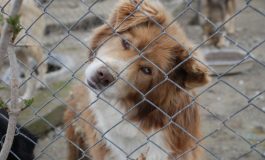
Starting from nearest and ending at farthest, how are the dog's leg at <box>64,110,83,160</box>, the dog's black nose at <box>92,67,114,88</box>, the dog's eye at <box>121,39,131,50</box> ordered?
the dog's black nose at <box>92,67,114,88</box> < the dog's eye at <box>121,39,131,50</box> < the dog's leg at <box>64,110,83,160</box>

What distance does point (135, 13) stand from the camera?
263 cm

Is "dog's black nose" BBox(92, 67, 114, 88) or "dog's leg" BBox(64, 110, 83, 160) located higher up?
"dog's black nose" BBox(92, 67, 114, 88)

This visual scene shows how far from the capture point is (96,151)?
10.0ft

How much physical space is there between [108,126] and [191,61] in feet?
2.42

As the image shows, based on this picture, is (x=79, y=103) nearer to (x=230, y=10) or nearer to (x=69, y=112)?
(x=69, y=112)

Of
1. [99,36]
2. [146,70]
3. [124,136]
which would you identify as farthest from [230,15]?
[146,70]

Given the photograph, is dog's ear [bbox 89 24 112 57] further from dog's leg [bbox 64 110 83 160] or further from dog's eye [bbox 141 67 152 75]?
dog's leg [bbox 64 110 83 160]

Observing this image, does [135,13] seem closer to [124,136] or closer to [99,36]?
[99,36]

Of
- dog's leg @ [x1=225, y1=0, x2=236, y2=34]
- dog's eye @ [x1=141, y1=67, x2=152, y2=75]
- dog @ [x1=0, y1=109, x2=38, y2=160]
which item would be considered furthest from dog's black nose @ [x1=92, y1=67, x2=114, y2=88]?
dog's leg @ [x1=225, y1=0, x2=236, y2=34]

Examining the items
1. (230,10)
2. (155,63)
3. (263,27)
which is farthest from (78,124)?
(263,27)

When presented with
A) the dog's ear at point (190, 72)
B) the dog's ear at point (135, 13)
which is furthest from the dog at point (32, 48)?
the dog's ear at point (190, 72)

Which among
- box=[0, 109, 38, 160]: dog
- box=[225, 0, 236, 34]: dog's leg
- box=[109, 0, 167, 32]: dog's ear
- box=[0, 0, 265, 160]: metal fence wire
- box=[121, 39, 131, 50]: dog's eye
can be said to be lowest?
box=[225, 0, 236, 34]: dog's leg

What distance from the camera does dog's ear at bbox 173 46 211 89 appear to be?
2.44 metres

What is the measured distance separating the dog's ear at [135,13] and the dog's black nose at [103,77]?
0.33m
